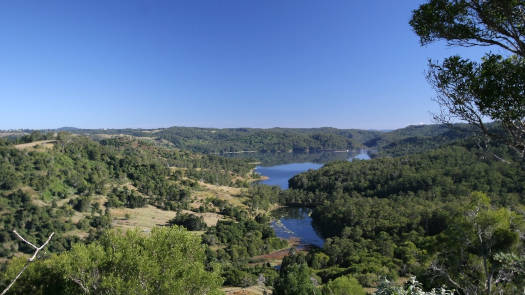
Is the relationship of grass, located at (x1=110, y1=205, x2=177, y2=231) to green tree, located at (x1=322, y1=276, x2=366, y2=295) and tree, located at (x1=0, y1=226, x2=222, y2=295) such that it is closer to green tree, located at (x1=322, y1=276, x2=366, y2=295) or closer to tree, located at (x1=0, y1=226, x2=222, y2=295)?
green tree, located at (x1=322, y1=276, x2=366, y2=295)

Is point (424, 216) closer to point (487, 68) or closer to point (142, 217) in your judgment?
point (487, 68)

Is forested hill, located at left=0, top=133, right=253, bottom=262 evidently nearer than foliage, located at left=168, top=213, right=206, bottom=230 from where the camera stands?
Yes

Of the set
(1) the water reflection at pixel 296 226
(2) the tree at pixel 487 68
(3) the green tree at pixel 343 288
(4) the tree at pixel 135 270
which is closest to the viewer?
(2) the tree at pixel 487 68

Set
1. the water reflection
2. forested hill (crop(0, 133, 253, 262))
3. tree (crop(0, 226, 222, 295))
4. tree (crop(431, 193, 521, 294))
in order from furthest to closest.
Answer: the water reflection < forested hill (crop(0, 133, 253, 262)) < tree (crop(431, 193, 521, 294)) < tree (crop(0, 226, 222, 295))

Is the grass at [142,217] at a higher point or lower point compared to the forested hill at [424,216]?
lower

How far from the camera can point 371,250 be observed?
4991 cm

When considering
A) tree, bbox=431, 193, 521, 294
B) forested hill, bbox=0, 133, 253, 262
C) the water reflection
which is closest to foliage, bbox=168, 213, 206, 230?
forested hill, bbox=0, 133, 253, 262

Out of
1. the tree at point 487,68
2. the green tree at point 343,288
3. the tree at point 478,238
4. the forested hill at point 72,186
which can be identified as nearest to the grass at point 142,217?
the forested hill at point 72,186

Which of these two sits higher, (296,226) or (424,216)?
(424,216)

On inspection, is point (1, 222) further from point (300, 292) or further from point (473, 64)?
point (473, 64)

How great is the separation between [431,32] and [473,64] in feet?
5.17

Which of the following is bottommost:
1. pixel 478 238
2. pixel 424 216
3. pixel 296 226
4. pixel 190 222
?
pixel 296 226

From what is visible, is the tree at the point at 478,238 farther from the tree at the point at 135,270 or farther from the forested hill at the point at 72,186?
the forested hill at the point at 72,186

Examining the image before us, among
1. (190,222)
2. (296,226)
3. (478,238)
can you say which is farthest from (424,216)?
(478,238)
